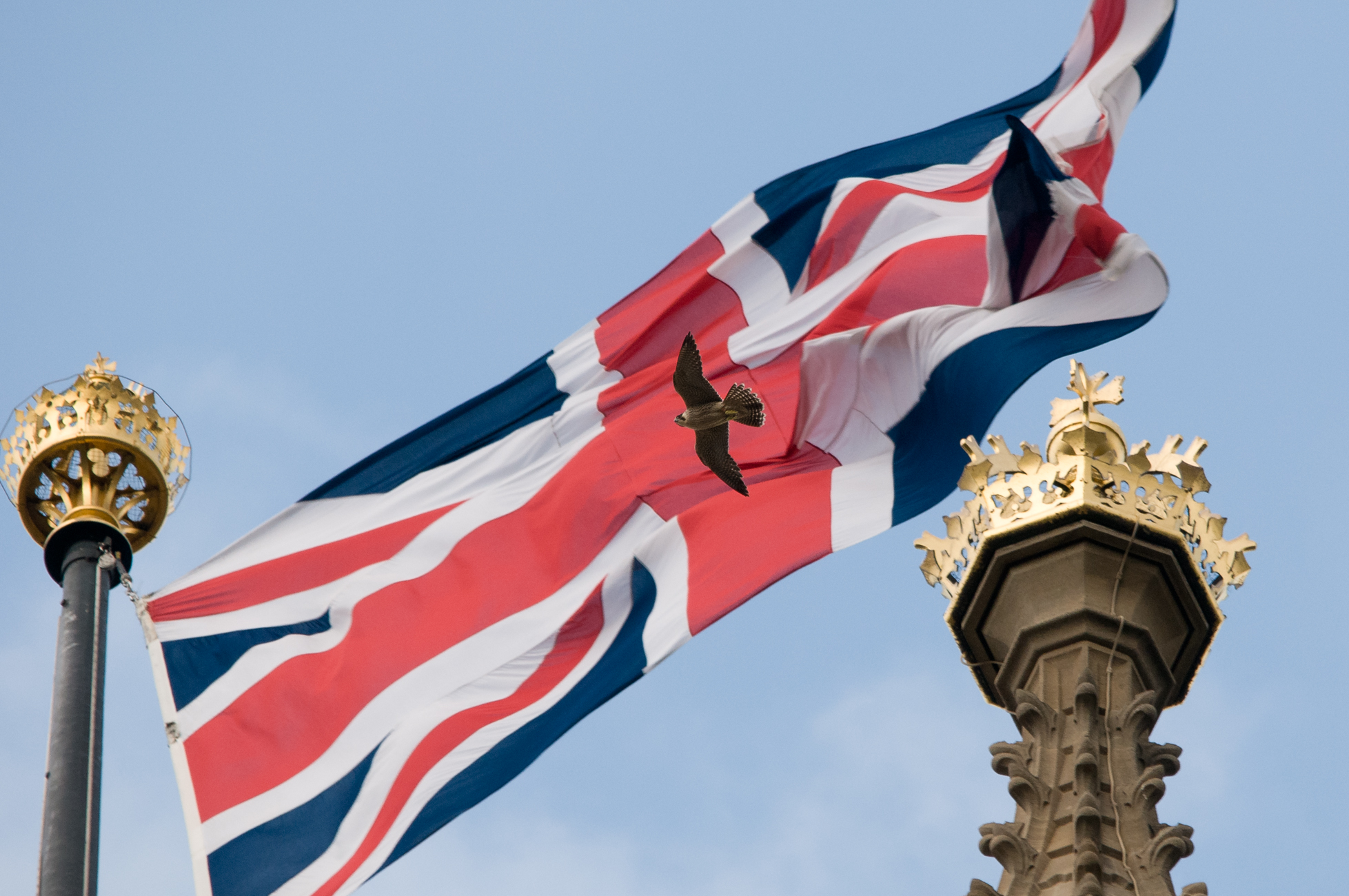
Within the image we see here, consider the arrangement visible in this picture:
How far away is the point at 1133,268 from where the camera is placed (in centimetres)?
1928

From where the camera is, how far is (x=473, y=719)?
1880 centimetres

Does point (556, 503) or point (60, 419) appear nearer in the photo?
point (60, 419)

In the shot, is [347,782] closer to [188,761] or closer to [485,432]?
[188,761]

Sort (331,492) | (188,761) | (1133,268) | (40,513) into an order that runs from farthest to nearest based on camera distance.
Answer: (331,492) < (1133,268) < (188,761) < (40,513)

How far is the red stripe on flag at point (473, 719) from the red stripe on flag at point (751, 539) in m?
0.97

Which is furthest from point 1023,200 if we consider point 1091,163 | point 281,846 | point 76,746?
point 76,746

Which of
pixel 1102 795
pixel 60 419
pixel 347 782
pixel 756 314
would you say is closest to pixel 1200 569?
pixel 1102 795

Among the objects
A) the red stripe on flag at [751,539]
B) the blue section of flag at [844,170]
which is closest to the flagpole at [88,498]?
the red stripe on flag at [751,539]

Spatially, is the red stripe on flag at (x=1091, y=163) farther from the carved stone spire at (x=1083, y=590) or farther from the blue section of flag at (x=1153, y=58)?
the carved stone spire at (x=1083, y=590)

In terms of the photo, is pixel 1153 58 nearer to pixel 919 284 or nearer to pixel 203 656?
pixel 919 284

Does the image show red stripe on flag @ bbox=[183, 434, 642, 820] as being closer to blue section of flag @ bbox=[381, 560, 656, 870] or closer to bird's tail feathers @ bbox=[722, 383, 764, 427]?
blue section of flag @ bbox=[381, 560, 656, 870]

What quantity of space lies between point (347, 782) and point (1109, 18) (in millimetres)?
9967

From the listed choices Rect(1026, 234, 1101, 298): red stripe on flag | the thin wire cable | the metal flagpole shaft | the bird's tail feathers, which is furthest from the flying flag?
the metal flagpole shaft

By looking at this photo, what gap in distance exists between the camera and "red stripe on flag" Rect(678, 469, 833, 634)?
1856cm
